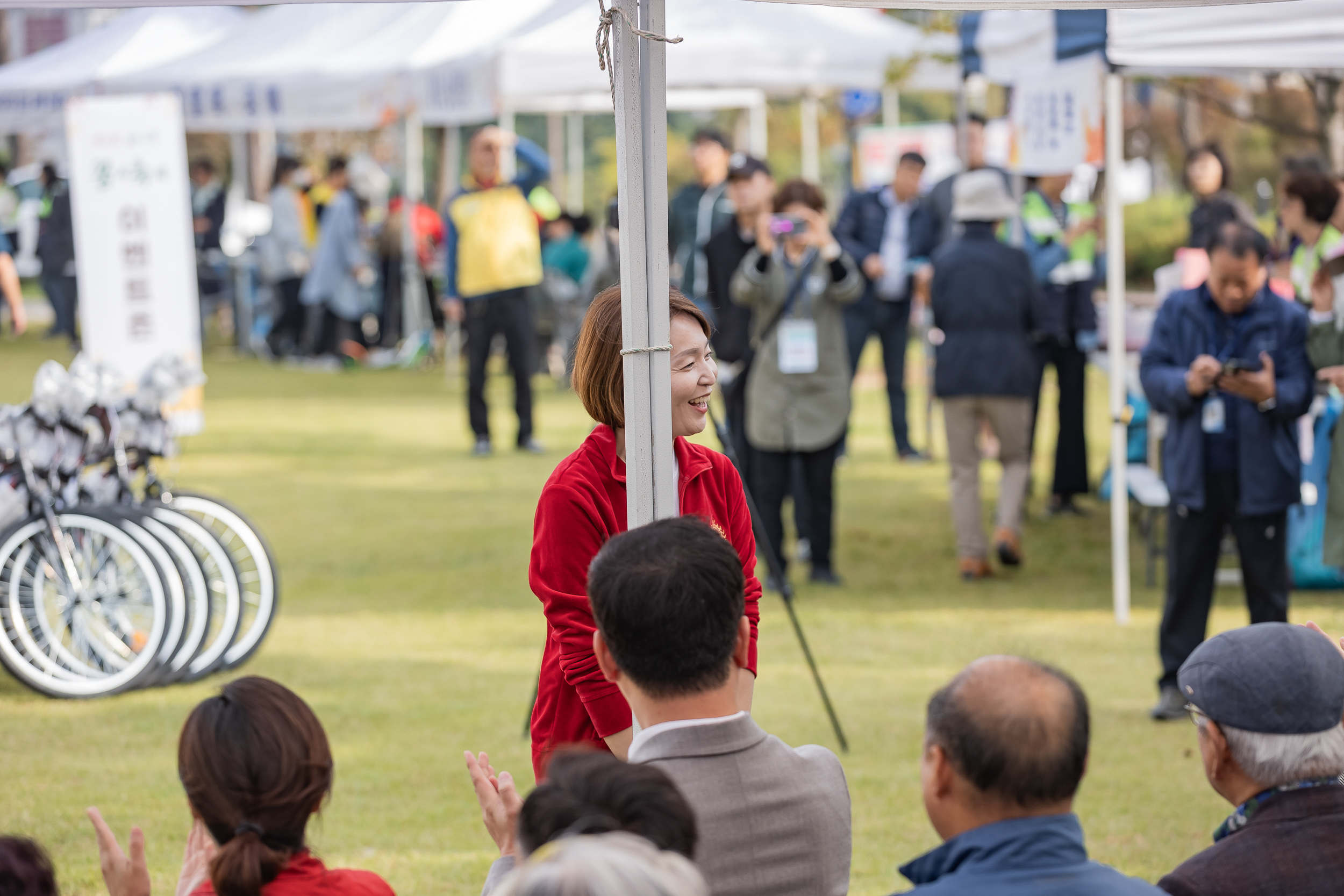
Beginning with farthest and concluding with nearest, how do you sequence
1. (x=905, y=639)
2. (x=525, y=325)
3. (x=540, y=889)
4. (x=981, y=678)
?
(x=525, y=325), (x=905, y=639), (x=981, y=678), (x=540, y=889)

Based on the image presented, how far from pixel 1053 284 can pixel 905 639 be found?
3.22 meters

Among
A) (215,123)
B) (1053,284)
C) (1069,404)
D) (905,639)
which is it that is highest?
(215,123)

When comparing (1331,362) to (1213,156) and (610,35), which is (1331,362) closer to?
(1213,156)

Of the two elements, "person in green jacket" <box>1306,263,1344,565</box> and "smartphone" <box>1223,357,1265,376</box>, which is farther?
"person in green jacket" <box>1306,263,1344,565</box>

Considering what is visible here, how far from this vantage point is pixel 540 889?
1457mm

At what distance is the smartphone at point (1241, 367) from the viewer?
202 inches

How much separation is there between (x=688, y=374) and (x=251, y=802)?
112cm

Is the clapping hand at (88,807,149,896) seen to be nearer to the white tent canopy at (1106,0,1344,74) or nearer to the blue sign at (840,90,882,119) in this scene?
the white tent canopy at (1106,0,1344,74)

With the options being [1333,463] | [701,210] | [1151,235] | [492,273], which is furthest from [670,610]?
[1151,235]

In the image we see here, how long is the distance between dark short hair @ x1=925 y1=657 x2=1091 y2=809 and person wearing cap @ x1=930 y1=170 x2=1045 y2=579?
5947 millimetres

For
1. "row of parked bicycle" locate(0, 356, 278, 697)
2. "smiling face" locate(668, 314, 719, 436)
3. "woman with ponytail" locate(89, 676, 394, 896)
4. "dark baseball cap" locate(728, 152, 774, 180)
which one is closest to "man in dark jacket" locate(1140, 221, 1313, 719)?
"dark baseball cap" locate(728, 152, 774, 180)

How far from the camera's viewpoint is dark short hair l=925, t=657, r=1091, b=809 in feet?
6.23

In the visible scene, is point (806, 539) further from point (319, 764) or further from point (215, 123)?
point (215, 123)

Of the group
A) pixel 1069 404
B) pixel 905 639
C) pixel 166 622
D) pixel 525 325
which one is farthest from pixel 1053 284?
pixel 166 622
